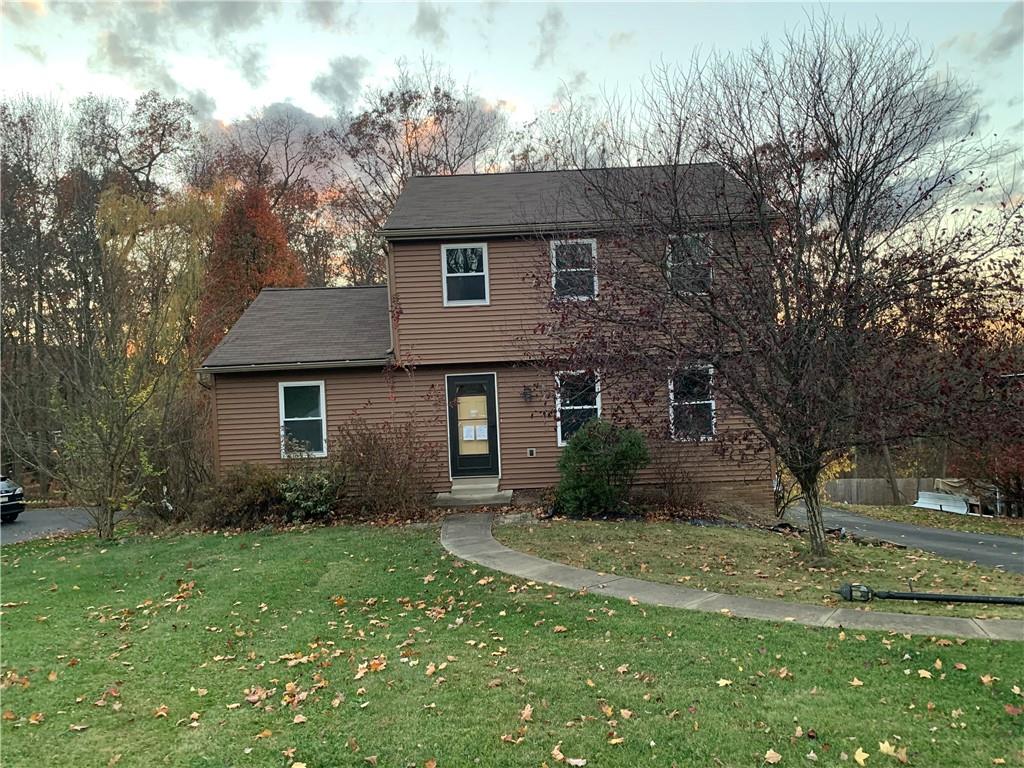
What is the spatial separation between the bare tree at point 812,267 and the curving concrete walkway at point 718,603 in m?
2.20

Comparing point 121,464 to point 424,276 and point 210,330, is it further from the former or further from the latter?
point 210,330

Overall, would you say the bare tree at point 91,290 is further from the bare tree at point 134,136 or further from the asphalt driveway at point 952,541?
the asphalt driveway at point 952,541

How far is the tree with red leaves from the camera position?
1110 inches

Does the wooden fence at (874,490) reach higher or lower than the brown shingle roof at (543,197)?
lower

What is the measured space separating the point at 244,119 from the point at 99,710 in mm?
34443

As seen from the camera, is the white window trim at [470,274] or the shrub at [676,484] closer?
the shrub at [676,484]

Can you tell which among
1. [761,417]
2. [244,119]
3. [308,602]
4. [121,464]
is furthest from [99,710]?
[244,119]

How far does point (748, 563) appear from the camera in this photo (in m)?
8.34

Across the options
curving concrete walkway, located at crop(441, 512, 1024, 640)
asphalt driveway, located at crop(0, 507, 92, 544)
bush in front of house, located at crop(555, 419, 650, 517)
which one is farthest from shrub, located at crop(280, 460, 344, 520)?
asphalt driveway, located at crop(0, 507, 92, 544)

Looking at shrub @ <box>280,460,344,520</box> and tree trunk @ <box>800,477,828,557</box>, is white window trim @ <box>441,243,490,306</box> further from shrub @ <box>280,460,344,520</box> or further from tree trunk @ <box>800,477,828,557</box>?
tree trunk @ <box>800,477,828,557</box>

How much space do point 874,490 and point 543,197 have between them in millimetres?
25473

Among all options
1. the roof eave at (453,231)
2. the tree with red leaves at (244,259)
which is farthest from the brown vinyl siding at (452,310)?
the tree with red leaves at (244,259)

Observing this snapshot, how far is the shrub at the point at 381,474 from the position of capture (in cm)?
1218

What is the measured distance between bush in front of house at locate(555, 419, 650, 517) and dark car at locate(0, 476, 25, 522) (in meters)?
16.5
